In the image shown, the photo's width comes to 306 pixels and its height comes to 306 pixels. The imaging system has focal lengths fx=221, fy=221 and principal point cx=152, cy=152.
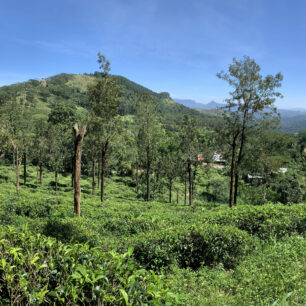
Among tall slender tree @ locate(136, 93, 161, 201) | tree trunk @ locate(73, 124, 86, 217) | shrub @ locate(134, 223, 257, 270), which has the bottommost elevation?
shrub @ locate(134, 223, 257, 270)

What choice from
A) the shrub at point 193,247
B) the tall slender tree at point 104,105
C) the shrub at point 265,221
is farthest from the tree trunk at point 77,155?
the tall slender tree at point 104,105

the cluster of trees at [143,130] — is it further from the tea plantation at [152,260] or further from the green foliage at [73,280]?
the green foliage at [73,280]

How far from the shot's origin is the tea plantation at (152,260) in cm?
314

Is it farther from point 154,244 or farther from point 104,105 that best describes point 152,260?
point 104,105

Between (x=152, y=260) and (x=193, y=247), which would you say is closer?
(x=152, y=260)

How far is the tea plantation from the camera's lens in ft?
10.3

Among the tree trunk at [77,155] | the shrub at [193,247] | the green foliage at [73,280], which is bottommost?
the shrub at [193,247]

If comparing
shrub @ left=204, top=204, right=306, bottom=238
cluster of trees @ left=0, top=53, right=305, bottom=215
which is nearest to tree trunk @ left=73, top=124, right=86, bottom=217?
cluster of trees @ left=0, top=53, right=305, bottom=215

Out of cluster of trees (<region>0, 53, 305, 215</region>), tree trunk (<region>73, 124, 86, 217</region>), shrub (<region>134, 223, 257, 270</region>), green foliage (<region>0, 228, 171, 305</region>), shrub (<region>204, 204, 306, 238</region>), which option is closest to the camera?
green foliage (<region>0, 228, 171, 305</region>)

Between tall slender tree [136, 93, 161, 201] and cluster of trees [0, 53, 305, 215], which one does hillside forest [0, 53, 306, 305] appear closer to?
cluster of trees [0, 53, 305, 215]

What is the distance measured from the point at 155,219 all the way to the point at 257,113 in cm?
1248

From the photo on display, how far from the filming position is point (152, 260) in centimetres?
590

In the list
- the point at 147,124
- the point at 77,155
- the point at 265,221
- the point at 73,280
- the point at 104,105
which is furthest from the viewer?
the point at 147,124

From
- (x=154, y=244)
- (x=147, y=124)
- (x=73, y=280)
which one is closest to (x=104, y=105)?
(x=147, y=124)
